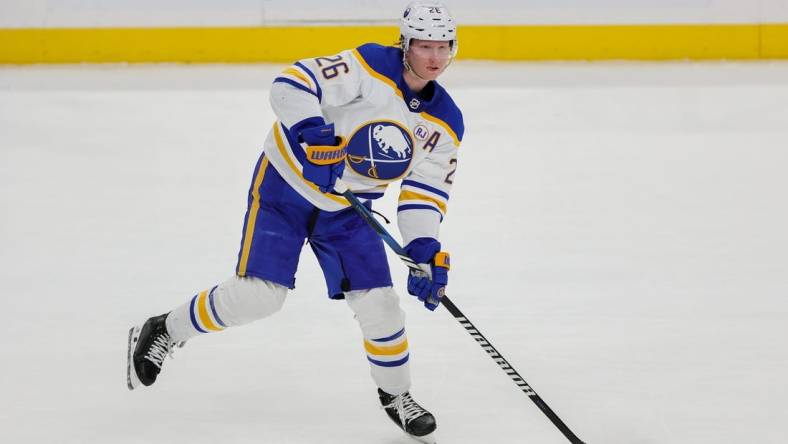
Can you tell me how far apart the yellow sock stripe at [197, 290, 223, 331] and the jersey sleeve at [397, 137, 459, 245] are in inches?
18.8

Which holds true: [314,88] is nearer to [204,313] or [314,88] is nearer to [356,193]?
[356,193]

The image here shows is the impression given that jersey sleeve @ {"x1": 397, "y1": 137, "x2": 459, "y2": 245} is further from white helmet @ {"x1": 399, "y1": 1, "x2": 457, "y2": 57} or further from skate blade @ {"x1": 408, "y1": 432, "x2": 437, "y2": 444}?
skate blade @ {"x1": 408, "y1": 432, "x2": 437, "y2": 444}

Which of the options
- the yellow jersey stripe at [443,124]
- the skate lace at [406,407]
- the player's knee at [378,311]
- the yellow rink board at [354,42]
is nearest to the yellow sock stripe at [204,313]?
the player's knee at [378,311]

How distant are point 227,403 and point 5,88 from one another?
4484 mm

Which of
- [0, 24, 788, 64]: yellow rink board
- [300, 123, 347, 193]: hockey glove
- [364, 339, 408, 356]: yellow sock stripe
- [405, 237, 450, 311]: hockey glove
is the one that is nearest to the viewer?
[300, 123, 347, 193]: hockey glove

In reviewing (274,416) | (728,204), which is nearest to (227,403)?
(274,416)

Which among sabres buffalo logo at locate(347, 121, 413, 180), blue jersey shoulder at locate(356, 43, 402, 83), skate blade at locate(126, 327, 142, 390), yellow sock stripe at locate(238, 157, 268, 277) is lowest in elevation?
skate blade at locate(126, 327, 142, 390)

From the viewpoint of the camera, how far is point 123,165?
5.28 metres

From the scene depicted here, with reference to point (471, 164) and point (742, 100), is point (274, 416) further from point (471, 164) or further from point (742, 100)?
point (742, 100)

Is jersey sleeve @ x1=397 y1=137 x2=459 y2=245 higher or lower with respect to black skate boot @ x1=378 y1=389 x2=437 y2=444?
higher

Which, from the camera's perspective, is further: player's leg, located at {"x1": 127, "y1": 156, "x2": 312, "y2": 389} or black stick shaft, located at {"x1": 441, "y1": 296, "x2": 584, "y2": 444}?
player's leg, located at {"x1": 127, "y1": 156, "x2": 312, "y2": 389}

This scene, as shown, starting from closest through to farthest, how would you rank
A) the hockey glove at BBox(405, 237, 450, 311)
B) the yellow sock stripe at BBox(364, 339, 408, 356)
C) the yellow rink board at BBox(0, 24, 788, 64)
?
the hockey glove at BBox(405, 237, 450, 311) → the yellow sock stripe at BBox(364, 339, 408, 356) → the yellow rink board at BBox(0, 24, 788, 64)

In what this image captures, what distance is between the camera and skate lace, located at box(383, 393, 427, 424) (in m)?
2.62

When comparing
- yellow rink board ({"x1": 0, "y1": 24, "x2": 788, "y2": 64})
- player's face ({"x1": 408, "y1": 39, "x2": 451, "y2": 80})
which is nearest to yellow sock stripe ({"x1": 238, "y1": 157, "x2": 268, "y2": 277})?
player's face ({"x1": 408, "y1": 39, "x2": 451, "y2": 80})
